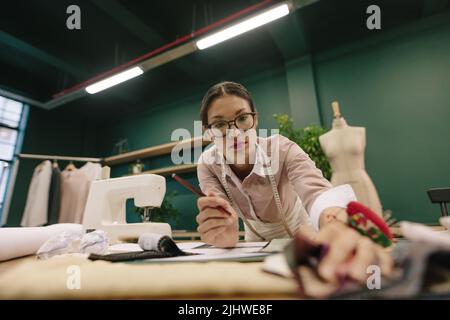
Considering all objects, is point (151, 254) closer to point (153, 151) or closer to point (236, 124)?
point (236, 124)

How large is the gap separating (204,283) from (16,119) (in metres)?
4.56

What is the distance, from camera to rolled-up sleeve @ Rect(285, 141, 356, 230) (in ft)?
1.63

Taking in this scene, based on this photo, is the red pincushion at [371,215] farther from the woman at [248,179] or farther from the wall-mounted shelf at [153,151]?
the wall-mounted shelf at [153,151]

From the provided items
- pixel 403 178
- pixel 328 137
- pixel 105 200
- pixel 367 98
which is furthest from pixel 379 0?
pixel 105 200

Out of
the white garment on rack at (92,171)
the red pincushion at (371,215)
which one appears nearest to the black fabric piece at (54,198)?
the white garment on rack at (92,171)

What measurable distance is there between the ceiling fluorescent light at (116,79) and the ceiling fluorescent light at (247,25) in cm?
78

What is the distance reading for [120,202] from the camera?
0.96 metres

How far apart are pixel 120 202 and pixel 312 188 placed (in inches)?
29.0

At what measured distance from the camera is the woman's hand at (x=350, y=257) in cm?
19

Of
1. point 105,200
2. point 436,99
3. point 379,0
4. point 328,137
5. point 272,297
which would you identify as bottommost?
point 272,297

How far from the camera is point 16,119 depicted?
3.54m

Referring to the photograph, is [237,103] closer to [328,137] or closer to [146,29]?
[328,137]

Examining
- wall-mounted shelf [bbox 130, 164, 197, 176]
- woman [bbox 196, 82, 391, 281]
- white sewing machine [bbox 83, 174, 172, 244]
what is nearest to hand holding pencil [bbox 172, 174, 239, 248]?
woman [bbox 196, 82, 391, 281]

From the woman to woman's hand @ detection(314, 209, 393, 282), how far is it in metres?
0.30
